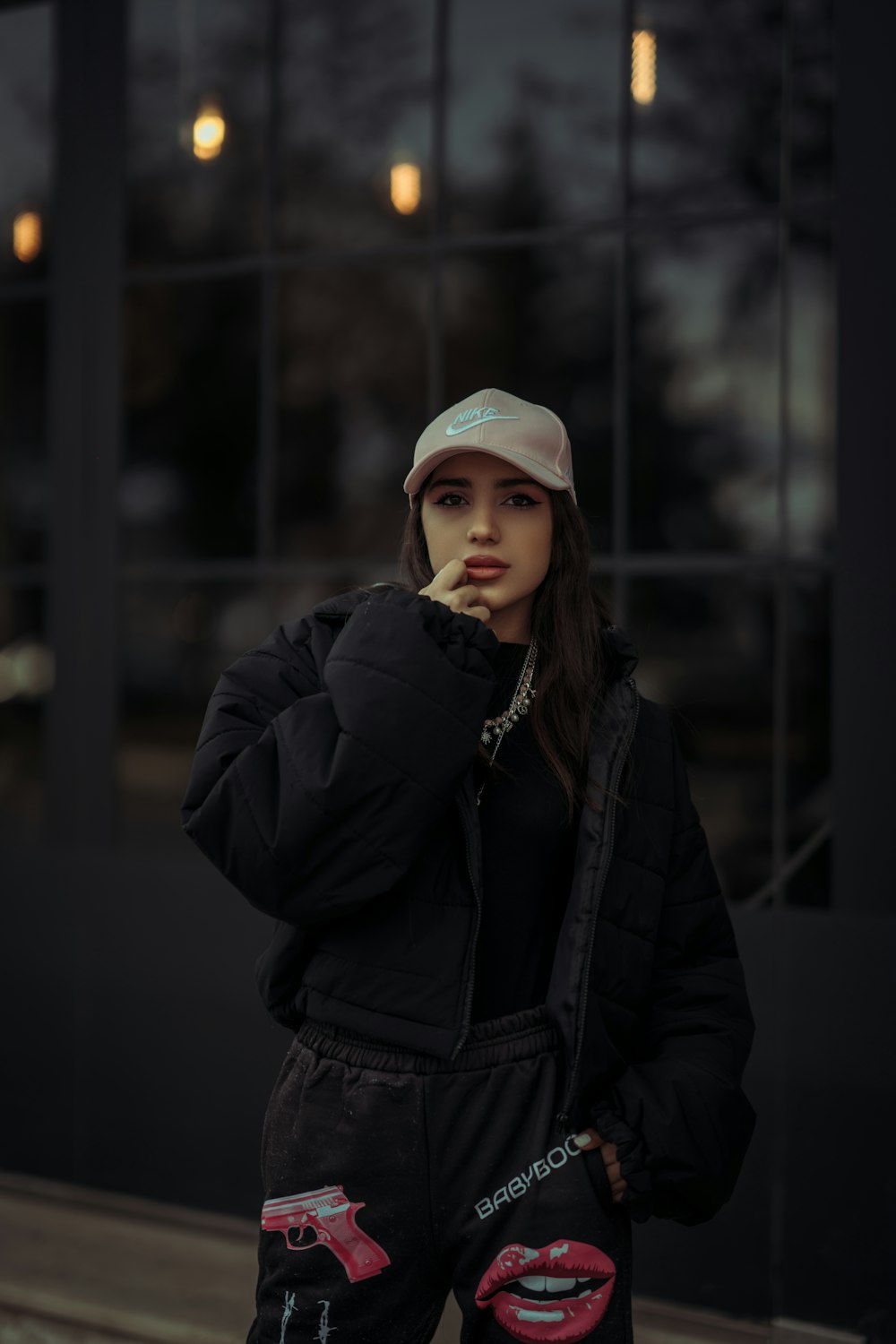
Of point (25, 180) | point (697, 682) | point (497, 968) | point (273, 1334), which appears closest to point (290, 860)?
point (497, 968)

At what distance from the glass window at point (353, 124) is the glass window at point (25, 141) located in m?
0.75

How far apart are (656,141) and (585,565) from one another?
1660mm

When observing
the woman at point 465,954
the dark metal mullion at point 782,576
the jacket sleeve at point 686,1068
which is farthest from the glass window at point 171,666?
the jacket sleeve at point 686,1068

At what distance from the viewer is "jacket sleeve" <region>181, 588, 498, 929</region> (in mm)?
1518

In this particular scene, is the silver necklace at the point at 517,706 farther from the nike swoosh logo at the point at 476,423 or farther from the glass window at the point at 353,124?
the glass window at the point at 353,124

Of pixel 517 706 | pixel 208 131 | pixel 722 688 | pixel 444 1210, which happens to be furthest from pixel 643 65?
pixel 444 1210

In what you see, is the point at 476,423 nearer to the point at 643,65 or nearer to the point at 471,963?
the point at 471,963

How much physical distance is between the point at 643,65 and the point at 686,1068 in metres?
2.37

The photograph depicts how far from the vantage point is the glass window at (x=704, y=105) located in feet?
9.68

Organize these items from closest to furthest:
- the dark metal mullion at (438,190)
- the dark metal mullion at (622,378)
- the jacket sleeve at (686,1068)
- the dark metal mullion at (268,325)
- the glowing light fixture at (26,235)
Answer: the jacket sleeve at (686,1068), the dark metal mullion at (622,378), the dark metal mullion at (438,190), the dark metal mullion at (268,325), the glowing light fixture at (26,235)

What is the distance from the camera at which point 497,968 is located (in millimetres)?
1689

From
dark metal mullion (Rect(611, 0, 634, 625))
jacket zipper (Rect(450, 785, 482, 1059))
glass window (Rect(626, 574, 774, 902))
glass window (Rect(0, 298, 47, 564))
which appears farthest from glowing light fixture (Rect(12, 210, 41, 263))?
jacket zipper (Rect(450, 785, 482, 1059))

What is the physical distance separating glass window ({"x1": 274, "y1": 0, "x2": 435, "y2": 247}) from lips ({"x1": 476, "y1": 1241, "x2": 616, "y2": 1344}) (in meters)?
2.54

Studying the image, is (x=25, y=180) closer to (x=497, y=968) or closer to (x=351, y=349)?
(x=351, y=349)
